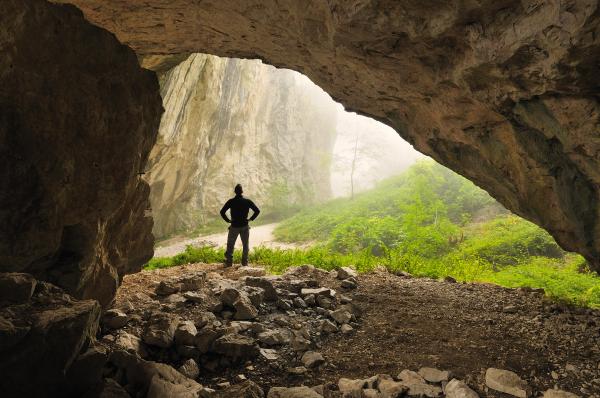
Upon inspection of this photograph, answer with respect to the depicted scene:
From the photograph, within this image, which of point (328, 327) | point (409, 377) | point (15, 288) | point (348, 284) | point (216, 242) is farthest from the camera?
point (216, 242)

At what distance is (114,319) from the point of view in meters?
4.00

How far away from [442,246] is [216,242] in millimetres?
9673

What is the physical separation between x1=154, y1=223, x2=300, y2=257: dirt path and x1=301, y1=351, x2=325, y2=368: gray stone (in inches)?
412

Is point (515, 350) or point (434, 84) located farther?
point (434, 84)

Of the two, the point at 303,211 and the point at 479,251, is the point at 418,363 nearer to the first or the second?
the point at 479,251

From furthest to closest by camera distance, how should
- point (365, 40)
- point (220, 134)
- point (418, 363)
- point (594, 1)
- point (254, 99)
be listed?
point (254, 99) → point (220, 134) → point (365, 40) → point (418, 363) → point (594, 1)

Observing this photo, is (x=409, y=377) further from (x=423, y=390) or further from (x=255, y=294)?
(x=255, y=294)

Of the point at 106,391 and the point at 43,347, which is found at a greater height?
the point at 43,347

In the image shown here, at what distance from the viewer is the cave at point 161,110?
2455mm

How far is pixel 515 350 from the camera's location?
3.52 meters

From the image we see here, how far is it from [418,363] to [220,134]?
18799 millimetres

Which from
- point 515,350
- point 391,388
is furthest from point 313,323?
point 515,350

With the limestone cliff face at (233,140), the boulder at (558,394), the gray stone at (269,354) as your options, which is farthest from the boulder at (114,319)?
the limestone cliff face at (233,140)

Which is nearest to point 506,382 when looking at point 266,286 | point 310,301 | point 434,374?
point 434,374
